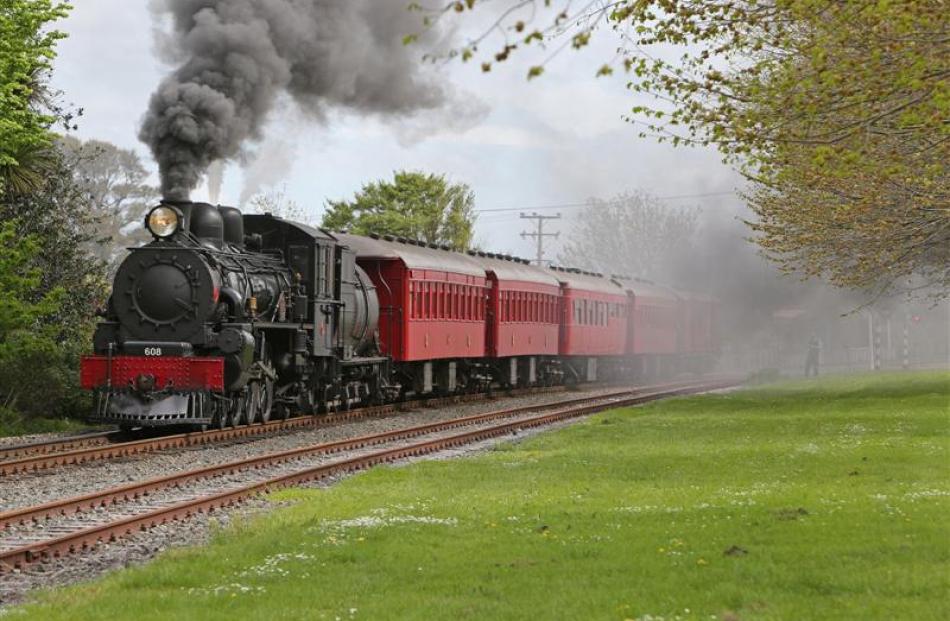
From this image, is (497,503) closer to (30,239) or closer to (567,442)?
(567,442)

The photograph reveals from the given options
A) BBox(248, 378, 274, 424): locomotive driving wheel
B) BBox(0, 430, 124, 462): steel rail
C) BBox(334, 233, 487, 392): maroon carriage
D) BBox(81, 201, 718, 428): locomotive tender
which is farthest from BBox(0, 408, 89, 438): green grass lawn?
BBox(334, 233, 487, 392): maroon carriage

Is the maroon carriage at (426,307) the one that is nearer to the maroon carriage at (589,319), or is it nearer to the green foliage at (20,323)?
the green foliage at (20,323)

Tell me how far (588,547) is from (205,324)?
11.7m

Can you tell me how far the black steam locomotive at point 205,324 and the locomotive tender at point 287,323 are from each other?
2 cm

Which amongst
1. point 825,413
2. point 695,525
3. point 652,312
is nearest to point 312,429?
point 825,413

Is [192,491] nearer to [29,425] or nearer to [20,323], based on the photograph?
[20,323]

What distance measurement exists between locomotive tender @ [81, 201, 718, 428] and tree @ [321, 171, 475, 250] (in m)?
19.5

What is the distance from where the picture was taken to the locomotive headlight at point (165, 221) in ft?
68.5

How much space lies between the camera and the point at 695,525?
11117mm

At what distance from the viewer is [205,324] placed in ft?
67.7

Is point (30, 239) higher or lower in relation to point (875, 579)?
higher

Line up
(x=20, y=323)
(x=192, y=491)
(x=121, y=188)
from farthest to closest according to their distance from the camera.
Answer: (x=121, y=188) < (x=20, y=323) < (x=192, y=491)

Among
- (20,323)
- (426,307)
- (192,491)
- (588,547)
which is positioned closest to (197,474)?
(192,491)

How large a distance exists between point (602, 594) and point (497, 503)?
194 inches
